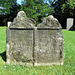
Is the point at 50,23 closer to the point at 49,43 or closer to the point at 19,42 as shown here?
the point at 49,43

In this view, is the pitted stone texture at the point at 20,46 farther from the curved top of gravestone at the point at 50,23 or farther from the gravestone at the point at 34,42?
the curved top of gravestone at the point at 50,23

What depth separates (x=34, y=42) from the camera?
3.78 metres

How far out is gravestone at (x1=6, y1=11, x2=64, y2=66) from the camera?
147 inches

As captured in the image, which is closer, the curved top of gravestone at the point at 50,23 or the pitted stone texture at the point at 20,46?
the curved top of gravestone at the point at 50,23

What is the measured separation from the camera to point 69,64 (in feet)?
13.1

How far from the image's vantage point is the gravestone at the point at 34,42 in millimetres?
3742

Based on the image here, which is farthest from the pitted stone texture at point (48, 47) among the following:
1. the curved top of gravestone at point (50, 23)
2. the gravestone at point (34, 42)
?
the curved top of gravestone at point (50, 23)

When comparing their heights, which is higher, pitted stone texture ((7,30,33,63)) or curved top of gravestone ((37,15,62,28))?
curved top of gravestone ((37,15,62,28))

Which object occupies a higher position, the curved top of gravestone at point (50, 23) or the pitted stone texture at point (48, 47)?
the curved top of gravestone at point (50, 23)

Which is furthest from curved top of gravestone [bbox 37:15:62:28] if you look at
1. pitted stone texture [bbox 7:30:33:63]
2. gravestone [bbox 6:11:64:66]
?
pitted stone texture [bbox 7:30:33:63]

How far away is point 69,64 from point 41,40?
54.5 inches

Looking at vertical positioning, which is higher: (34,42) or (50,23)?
(50,23)

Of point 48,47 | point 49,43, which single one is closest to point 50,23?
point 49,43

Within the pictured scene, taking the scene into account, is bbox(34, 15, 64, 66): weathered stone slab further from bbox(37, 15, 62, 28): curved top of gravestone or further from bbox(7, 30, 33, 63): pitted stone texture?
bbox(7, 30, 33, 63): pitted stone texture
